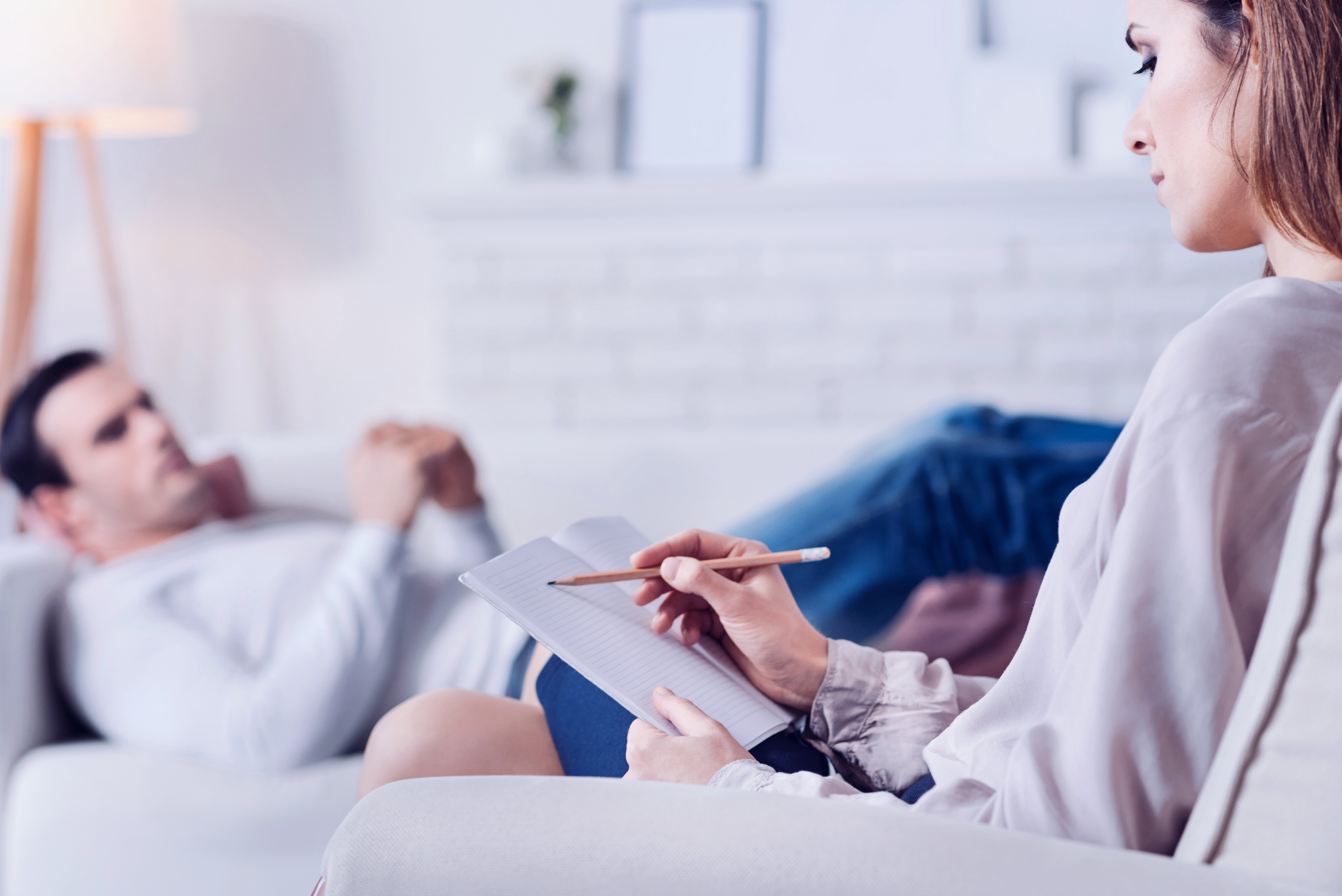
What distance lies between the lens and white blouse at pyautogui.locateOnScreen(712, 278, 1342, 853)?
0.54 m

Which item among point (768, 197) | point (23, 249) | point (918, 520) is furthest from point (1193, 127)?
point (23, 249)

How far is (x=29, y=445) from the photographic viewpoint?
1.66 meters

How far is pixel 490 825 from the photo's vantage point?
540 mm

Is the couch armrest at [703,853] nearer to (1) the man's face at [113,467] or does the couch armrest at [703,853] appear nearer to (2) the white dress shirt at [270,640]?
(2) the white dress shirt at [270,640]

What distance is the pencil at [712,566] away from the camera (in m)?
0.79

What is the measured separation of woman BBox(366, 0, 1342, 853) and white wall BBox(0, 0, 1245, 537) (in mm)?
1750

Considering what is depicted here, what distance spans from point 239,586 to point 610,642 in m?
0.92

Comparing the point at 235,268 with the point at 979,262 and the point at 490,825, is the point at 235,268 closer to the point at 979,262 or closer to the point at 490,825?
the point at 979,262

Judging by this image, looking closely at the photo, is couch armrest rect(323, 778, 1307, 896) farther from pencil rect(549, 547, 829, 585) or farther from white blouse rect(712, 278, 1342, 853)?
pencil rect(549, 547, 829, 585)

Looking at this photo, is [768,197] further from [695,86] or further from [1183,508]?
[1183,508]

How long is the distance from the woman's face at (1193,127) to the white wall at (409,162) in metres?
1.71

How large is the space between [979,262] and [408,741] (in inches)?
73.8

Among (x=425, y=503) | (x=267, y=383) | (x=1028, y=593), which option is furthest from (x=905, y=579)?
(x=267, y=383)

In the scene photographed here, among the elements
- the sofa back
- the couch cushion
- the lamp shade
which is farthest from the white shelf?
the sofa back
